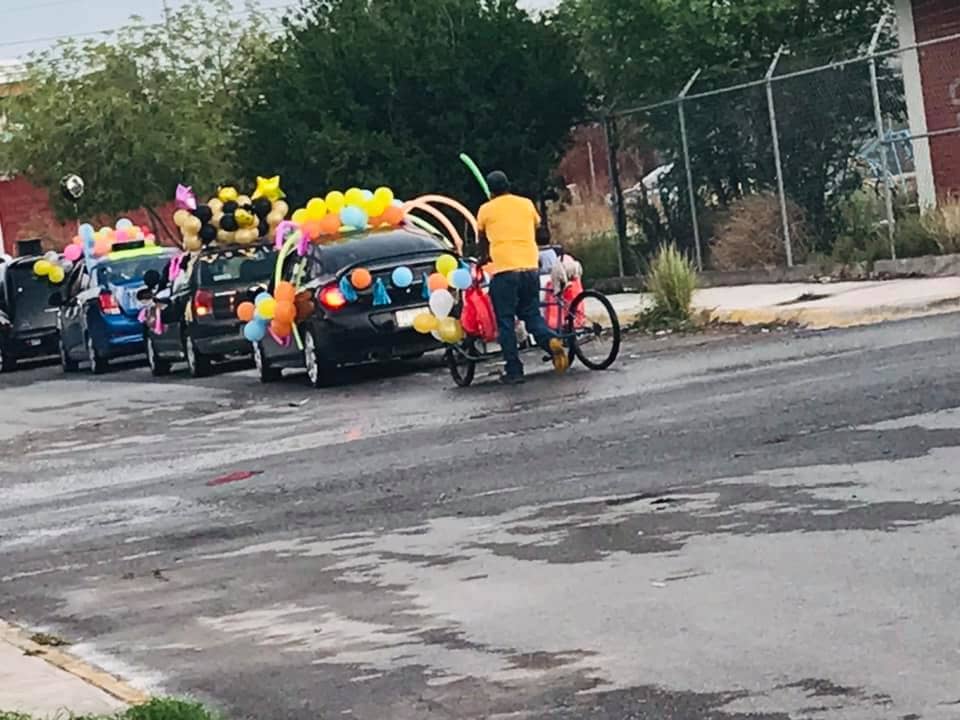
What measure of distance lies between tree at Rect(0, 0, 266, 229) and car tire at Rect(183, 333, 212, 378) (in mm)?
16738

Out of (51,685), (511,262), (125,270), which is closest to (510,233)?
(511,262)

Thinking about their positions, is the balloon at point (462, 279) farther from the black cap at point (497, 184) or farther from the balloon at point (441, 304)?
the black cap at point (497, 184)

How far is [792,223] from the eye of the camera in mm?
26484

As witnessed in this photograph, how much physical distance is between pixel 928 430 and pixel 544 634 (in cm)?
438

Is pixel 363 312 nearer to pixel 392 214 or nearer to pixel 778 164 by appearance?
pixel 392 214

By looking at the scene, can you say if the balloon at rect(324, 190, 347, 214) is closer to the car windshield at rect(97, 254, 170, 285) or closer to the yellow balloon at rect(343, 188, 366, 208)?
the yellow balloon at rect(343, 188, 366, 208)

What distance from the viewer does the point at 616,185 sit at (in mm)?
30203

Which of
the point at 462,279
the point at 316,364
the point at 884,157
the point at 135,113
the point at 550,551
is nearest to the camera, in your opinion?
the point at 550,551

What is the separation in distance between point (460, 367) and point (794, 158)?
8.49 m

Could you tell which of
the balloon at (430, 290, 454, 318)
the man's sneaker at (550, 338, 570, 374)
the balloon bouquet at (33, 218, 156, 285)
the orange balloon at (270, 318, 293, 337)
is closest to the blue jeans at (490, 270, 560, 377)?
the man's sneaker at (550, 338, 570, 374)

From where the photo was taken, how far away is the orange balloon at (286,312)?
21734mm

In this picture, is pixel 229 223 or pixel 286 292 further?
pixel 229 223

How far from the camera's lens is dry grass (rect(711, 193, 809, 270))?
26.5 m

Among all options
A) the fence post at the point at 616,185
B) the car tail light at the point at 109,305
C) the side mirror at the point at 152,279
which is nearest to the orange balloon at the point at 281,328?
the side mirror at the point at 152,279
